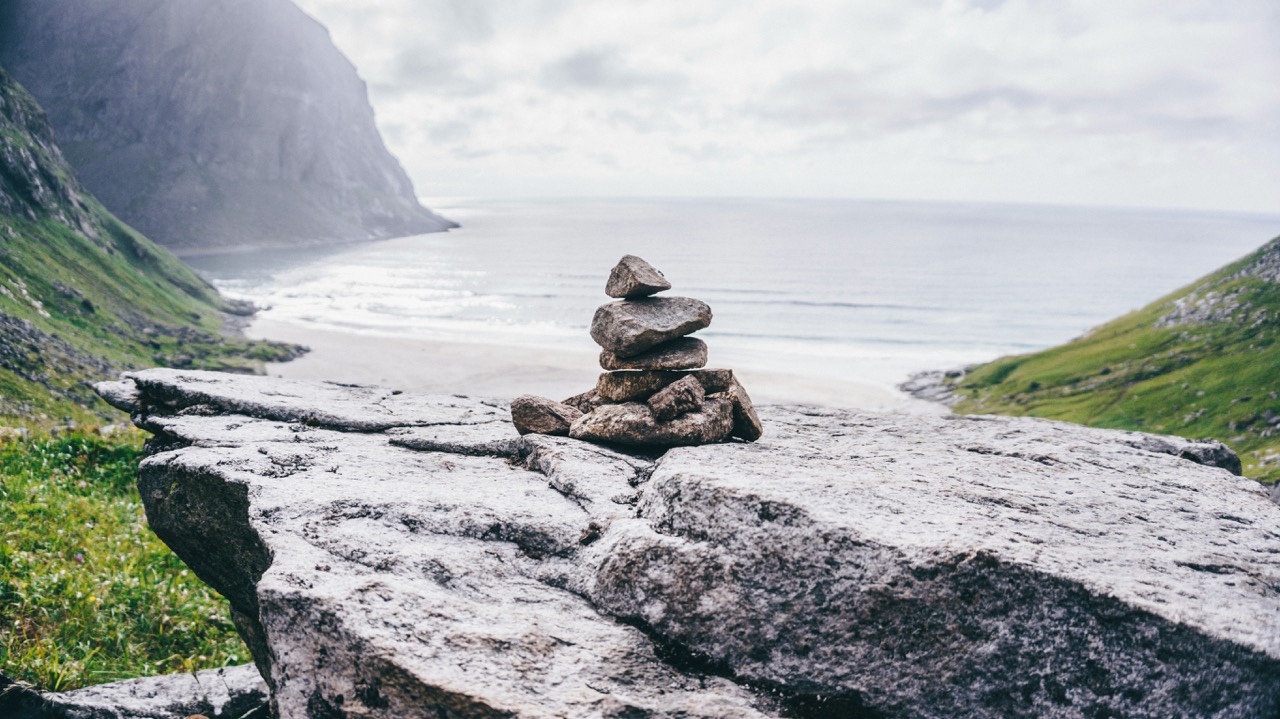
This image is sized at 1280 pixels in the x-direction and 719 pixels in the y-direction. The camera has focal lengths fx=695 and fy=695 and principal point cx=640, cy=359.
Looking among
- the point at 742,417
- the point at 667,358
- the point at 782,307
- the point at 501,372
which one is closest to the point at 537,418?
the point at 667,358

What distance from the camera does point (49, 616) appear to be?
10914mm

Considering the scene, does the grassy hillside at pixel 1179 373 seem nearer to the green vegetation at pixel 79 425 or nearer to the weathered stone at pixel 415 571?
the weathered stone at pixel 415 571

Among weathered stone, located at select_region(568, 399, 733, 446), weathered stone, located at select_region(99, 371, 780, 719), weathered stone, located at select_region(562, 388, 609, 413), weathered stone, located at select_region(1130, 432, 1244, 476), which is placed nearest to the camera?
weathered stone, located at select_region(99, 371, 780, 719)

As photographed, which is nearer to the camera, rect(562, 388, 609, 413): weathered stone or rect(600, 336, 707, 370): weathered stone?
rect(600, 336, 707, 370): weathered stone

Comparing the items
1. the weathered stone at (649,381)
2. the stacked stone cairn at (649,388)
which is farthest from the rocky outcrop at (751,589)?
the weathered stone at (649,381)

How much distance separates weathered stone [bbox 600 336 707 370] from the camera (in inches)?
408

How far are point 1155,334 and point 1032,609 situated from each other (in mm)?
100372

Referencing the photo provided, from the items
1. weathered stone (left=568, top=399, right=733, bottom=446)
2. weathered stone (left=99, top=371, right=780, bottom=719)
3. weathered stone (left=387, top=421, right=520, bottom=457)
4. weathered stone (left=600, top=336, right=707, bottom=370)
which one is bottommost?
weathered stone (left=99, top=371, right=780, bottom=719)

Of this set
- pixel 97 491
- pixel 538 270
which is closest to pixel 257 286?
pixel 538 270

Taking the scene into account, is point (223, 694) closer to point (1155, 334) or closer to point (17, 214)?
point (1155, 334)

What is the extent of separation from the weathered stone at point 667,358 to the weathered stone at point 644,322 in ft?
0.33

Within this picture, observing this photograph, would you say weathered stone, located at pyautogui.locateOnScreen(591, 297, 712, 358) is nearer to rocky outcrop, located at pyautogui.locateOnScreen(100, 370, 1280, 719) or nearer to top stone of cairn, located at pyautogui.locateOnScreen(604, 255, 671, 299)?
top stone of cairn, located at pyautogui.locateOnScreen(604, 255, 671, 299)

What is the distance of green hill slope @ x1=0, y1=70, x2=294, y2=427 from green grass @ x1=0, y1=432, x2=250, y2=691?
33.0 meters

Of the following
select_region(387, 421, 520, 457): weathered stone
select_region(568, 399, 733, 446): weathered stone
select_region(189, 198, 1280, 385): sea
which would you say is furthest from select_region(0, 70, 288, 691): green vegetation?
select_region(189, 198, 1280, 385): sea
